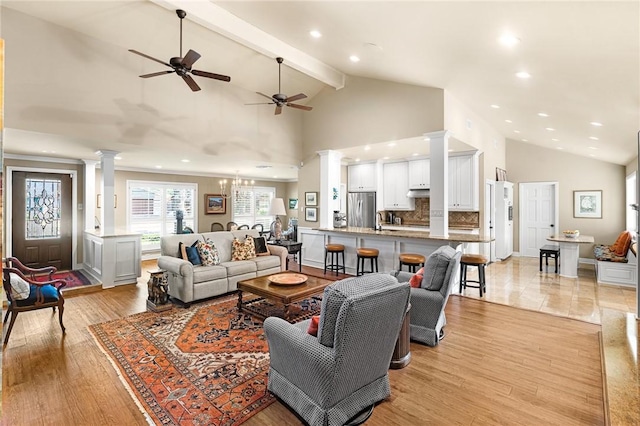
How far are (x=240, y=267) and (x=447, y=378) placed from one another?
3551 mm

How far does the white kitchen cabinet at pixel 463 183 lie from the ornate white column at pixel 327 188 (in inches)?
102

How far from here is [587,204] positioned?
7742 millimetres

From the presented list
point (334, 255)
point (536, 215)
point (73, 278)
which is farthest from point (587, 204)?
point (73, 278)

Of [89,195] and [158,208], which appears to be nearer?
[89,195]

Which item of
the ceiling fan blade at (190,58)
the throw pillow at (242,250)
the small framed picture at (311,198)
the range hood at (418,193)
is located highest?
the ceiling fan blade at (190,58)

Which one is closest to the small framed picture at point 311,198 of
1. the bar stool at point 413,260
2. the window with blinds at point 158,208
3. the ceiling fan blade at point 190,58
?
the bar stool at point 413,260

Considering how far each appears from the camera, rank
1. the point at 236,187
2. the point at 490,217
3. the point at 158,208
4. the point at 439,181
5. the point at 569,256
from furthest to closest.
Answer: the point at 236,187
the point at 158,208
the point at 490,217
the point at 569,256
the point at 439,181

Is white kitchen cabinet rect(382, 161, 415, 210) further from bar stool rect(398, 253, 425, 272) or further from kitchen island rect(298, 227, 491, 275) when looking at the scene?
bar stool rect(398, 253, 425, 272)

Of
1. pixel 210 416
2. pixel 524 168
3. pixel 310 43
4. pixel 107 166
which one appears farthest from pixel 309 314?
pixel 524 168

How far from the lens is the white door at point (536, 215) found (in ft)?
27.0

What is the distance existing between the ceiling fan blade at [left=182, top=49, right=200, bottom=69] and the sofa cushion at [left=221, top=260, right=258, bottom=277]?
116 inches

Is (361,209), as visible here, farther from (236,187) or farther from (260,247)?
(236,187)

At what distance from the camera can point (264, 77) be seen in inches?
248

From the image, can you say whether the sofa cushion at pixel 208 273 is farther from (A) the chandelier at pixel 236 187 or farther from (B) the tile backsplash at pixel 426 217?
(B) the tile backsplash at pixel 426 217
